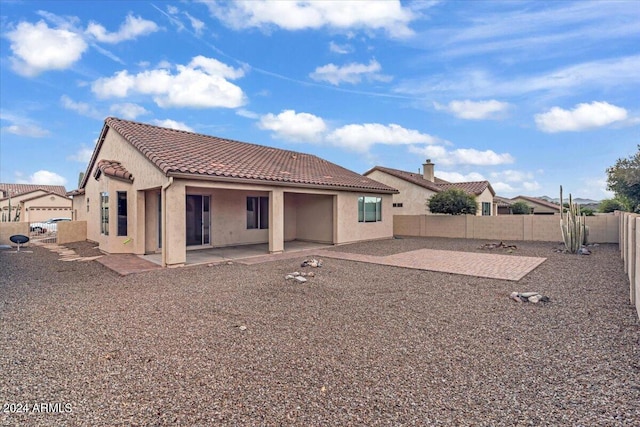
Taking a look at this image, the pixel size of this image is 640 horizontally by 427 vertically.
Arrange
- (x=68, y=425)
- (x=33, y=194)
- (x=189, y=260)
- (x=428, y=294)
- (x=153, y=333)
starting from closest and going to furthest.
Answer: (x=68, y=425)
(x=153, y=333)
(x=428, y=294)
(x=189, y=260)
(x=33, y=194)

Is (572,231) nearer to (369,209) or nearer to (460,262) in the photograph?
(460,262)

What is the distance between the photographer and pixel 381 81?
1994 centimetres

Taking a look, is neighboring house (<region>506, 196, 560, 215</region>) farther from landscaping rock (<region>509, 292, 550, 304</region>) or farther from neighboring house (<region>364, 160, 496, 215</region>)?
landscaping rock (<region>509, 292, 550, 304</region>)

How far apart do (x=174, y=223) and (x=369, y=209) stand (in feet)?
37.5

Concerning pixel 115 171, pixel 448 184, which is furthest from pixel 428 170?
pixel 115 171

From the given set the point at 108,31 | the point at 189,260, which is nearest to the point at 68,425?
the point at 189,260

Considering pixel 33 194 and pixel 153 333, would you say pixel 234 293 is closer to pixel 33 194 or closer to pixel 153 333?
pixel 153 333

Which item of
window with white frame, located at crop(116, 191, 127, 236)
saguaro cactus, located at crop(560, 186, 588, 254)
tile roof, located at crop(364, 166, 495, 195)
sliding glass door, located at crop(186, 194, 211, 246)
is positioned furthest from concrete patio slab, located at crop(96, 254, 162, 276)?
tile roof, located at crop(364, 166, 495, 195)

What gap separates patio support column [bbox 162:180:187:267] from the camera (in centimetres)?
1062

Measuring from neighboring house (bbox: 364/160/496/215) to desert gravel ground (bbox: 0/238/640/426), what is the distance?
2034 centimetres

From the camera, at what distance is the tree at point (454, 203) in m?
22.8

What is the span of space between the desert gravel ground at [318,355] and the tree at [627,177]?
1017 centimetres

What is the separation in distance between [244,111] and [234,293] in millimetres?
17981

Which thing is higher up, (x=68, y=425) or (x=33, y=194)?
(x=33, y=194)
